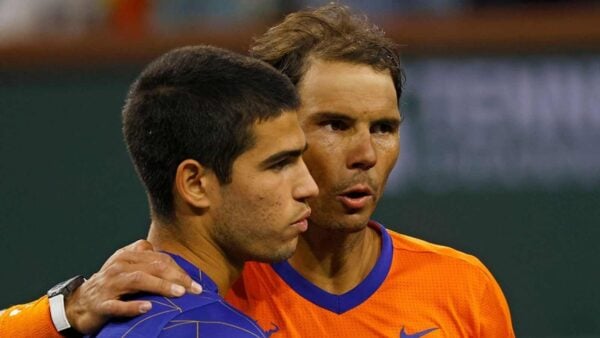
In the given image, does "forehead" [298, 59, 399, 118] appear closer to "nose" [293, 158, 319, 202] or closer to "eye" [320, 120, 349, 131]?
"eye" [320, 120, 349, 131]

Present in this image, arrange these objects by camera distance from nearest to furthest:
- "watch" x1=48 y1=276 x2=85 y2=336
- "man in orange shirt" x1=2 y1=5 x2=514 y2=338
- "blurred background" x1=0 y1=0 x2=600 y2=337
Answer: "watch" x1=48 y1=276 x2=85 y2=336
"man in orange shirt" x1=2 y1=5 x2=514 y2=338
"blurred background" x1=0 y1=0 x2=600 y2=337

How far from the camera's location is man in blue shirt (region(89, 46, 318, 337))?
291 centimetres

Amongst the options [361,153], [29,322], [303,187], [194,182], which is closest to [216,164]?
[194,182]

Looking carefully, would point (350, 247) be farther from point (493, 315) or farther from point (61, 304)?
point (61, 304)

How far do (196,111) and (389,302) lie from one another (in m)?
0.93

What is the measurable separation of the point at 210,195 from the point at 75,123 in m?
4.67

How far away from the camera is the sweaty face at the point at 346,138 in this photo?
11.4 ft

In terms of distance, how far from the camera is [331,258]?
364cm

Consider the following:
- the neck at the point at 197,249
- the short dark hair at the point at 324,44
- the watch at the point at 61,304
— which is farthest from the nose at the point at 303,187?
the watch at the point at 61,304

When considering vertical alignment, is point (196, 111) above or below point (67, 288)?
above

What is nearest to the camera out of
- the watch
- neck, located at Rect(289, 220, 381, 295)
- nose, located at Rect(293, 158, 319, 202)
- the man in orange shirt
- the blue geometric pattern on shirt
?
the blue geometric pattern on shirt

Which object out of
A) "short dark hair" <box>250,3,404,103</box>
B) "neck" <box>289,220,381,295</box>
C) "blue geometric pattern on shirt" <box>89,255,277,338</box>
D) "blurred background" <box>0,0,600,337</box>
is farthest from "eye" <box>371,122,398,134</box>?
"blurred background" <box>0,0,600,337</box>

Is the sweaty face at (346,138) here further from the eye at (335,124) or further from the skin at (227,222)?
the skin at (227,222)

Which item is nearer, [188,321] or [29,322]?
[188,321]
